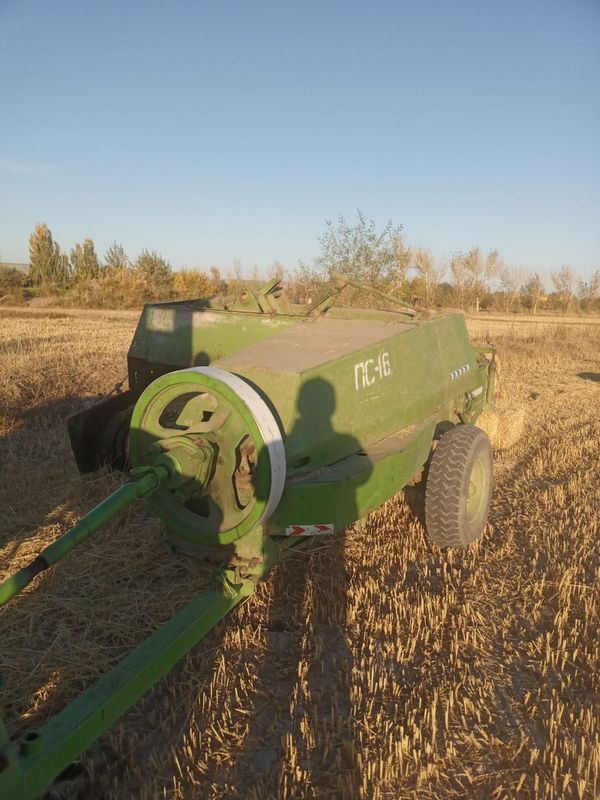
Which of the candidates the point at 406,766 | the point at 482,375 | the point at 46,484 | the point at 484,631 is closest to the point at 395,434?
the point at 484,631

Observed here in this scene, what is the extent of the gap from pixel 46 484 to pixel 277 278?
2713mm

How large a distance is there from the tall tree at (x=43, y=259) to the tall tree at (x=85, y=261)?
89cm

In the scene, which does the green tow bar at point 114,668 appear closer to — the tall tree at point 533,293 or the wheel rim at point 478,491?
the wheel rim at point 478,491

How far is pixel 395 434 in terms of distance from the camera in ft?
11.4

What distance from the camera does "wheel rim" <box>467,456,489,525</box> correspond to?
13.7 ft

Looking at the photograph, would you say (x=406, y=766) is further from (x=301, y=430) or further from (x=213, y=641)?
(x=301, y=430)

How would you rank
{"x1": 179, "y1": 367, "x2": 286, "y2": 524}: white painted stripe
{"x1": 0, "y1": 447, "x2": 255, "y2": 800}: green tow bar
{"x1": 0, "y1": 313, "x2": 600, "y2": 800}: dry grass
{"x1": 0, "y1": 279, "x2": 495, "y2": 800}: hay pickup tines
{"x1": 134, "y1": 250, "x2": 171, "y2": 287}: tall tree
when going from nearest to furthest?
{"x1": 0, "y1": 447, "x2": 255, "y2": 800}: green tow bar → {"x1": 0, "y1": 279, "x2": 495, "y2": 800}: hay pickup tines → {"x1": 0, "y1": 313, "x2": 600, "y2": 800}: dry grass → {"x1": 179, "y1": 367, "x2": 286, "y2": 524}: white painted stripe → {"x1": 134, "y1": 250, "x2": 171, "y2": 287}: tall tree

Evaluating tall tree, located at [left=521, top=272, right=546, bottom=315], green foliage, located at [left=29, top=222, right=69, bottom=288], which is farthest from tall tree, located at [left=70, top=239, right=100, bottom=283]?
tall tree, located at [left=521, top=272, right=546, bottom=315]

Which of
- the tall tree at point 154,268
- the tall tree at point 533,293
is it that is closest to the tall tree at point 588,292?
the tall tree at point 533,293

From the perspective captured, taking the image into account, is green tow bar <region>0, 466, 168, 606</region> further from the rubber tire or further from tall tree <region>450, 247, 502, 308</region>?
tall tree <region>450, 247, 502, 308</region>

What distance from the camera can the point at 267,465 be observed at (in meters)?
2.55

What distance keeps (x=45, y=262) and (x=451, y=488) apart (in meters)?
32.8

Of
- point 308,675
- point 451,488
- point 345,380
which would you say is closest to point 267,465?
point 345,380

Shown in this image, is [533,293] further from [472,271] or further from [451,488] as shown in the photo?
[451,488]
